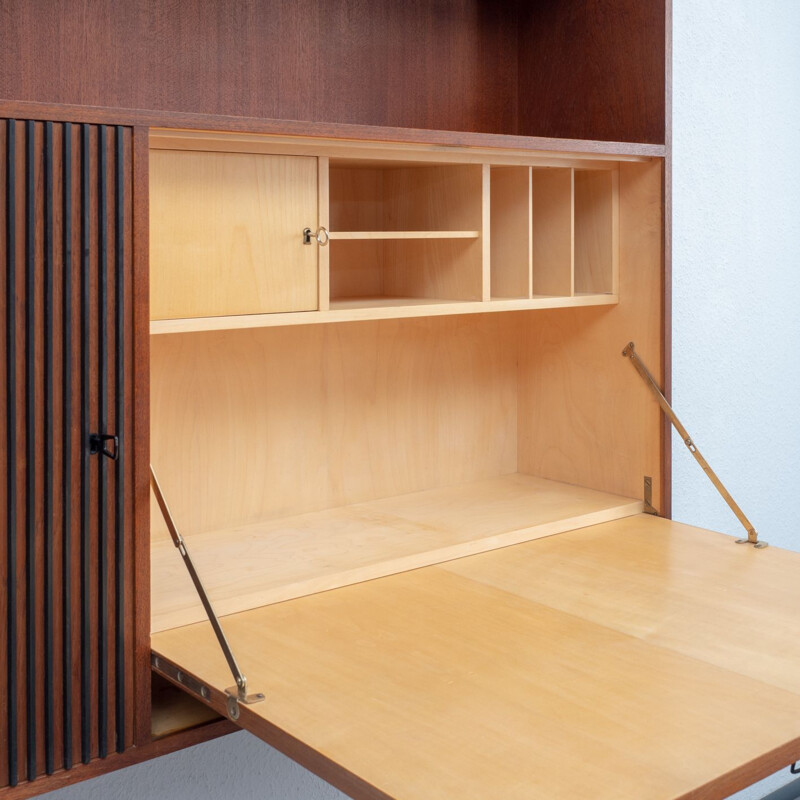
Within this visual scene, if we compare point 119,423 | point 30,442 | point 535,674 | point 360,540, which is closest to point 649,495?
point 360,540

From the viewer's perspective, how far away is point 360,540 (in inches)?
78.0

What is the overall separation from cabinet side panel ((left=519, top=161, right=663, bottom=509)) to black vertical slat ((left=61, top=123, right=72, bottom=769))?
121 centimetres

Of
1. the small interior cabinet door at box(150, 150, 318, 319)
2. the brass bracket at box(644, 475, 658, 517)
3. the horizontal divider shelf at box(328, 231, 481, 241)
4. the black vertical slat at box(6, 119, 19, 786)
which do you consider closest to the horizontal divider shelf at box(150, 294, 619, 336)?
the small interior cabinet door at box(150, 150, 318, 319)

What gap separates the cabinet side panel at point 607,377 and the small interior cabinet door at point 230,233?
2.51ft

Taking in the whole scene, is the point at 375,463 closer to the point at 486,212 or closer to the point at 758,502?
the point at 486,212

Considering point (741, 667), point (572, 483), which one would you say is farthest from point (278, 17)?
point (741, 667)

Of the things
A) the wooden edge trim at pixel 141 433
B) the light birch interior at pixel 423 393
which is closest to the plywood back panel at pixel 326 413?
the light birch interior at pixel 423 393

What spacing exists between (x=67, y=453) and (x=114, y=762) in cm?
45

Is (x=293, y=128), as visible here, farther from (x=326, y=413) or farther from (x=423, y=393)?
(x=423, y=393)

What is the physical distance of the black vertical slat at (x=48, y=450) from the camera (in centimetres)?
137

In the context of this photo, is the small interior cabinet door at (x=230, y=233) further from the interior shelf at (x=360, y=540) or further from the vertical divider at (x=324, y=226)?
the interior shelf at (x=360, y=540)

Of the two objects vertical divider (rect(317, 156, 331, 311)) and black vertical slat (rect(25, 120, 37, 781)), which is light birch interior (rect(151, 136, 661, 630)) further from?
black vertical slat (rect(25, 120, 37, 781))

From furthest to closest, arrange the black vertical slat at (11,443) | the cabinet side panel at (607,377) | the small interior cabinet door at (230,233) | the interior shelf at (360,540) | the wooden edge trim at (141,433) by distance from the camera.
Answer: the cabinet side panel at (607,377)
the interior shelf at (360,540)
the small interior cabinet door at (230,233)
the wooden edge trim at (141,433)
the black vertical slat at (11,443)

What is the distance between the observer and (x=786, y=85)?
2.99 m
